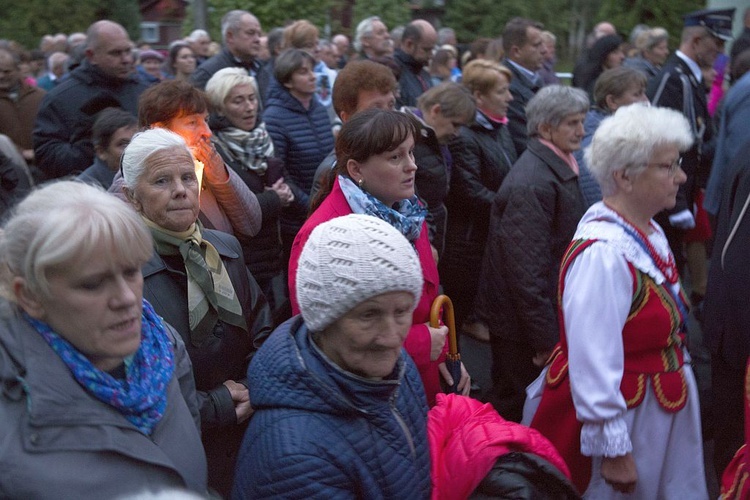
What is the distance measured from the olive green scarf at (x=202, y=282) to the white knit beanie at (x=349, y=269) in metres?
0.84

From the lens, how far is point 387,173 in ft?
10.9

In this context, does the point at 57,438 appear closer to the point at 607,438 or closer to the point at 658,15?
the point at 607,438

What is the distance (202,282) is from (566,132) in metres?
2.48

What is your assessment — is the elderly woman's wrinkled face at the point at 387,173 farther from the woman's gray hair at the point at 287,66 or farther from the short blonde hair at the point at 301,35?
the short blonde hair at the point at 301,35

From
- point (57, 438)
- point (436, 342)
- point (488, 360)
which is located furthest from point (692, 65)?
point (57, 438)

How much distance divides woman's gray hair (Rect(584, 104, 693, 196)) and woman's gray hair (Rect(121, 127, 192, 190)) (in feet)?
5.32

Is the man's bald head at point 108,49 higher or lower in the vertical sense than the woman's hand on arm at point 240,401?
higher

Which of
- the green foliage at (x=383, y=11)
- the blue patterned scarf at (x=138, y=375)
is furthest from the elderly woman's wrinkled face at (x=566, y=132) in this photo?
the green foliage at (x=383, y=11)

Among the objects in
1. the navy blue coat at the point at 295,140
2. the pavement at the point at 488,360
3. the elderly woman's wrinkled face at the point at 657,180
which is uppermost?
the elderly woman's wrinkled face at the point at 657,180

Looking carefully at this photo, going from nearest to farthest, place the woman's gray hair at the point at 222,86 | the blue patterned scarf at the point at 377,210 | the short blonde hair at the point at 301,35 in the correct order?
the blue patterned scarf at the point at 377,210 < the woman's gray hair at the point at 222,86 < the short blonde hair at the point at 301,35

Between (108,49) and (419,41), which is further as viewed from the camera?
(419,41)

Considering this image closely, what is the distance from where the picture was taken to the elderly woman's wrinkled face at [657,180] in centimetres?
307

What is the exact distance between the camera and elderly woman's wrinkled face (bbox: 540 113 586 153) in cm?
459

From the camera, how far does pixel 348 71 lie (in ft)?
15.0
